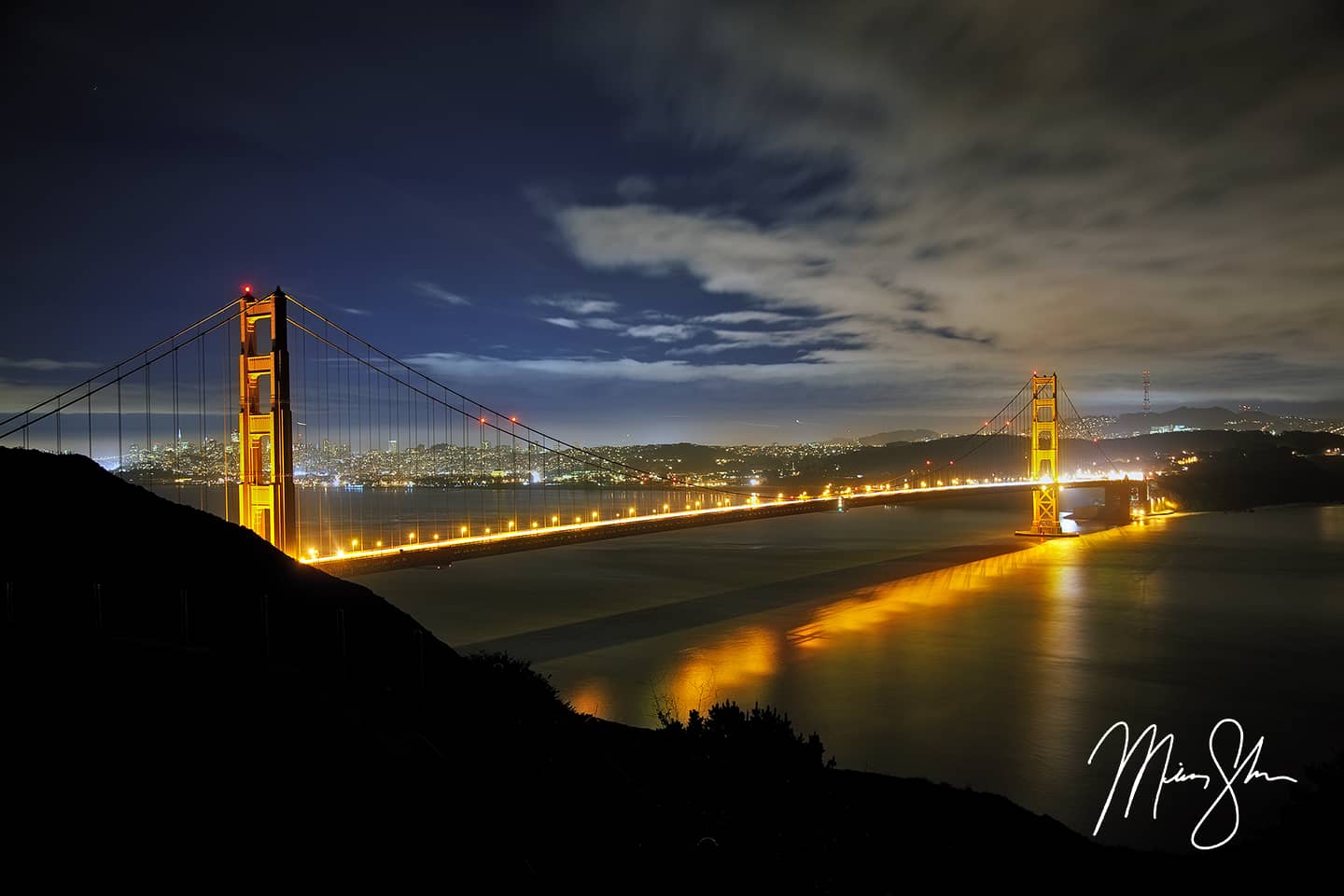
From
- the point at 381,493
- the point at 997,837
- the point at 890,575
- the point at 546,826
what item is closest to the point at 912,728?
the point at 997,837

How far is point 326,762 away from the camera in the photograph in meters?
3.76

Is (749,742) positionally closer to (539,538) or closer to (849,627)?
(539,538)

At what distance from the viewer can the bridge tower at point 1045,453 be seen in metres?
51.6

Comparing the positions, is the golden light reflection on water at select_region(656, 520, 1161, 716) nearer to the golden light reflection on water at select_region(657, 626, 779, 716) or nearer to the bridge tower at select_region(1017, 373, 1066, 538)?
the golden light reflection on water at select_region(657, 626, 779, 716)

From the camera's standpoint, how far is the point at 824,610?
92.0 ft

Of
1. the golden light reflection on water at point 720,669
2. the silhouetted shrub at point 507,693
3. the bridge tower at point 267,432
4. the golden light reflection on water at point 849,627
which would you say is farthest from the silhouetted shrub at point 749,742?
the bridge tower at point 267,432

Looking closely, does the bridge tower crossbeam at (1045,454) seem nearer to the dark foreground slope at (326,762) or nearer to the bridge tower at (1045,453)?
the bridge tower at (1045,453)
